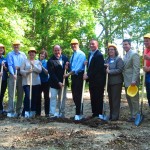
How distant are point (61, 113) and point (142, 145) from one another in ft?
10.7

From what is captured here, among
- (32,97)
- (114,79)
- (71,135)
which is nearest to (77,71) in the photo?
(114,79)

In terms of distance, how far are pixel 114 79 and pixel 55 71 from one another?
1641mm

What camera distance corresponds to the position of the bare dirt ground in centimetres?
534

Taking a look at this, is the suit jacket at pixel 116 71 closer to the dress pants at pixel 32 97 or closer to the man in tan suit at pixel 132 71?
the man in tan suit at pixel 132 71

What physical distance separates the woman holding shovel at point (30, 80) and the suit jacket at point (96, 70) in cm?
150

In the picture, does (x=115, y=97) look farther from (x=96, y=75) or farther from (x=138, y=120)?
(x=138, y=120)

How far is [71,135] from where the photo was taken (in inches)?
235

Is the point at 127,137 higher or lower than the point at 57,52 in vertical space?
lower

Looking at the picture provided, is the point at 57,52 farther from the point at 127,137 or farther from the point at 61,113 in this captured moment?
the point at 127,137

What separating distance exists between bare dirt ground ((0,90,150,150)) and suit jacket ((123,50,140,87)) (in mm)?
1119

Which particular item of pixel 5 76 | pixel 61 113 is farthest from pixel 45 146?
pixel 5 76

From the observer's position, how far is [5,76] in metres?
8.61

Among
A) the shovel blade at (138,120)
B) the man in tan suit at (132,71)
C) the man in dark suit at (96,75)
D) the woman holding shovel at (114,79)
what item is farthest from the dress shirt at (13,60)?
the shovel blade at (138,120)

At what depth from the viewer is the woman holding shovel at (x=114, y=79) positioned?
775 centimetres
